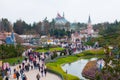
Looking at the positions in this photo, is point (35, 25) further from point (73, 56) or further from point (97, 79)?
point (97, 79)

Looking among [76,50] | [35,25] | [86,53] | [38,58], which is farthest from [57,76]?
[35,25]

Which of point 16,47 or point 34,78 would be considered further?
point 16,47

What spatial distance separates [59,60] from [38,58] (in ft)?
11.3

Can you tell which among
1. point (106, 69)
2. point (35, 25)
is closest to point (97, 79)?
point (106, 69)

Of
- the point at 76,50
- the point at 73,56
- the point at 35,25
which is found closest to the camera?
the point at 73,56

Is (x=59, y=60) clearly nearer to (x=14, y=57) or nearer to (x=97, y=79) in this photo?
(x=14, y=57)

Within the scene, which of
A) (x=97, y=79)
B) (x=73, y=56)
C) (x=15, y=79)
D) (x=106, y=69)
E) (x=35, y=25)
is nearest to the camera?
(x=97, y=79)

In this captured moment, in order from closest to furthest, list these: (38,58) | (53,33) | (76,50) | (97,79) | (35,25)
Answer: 1. (97,79)
2. (38,58)
3. (76,50)
4. (53,33)
5. (35,25)

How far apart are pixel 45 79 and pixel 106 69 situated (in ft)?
27.0

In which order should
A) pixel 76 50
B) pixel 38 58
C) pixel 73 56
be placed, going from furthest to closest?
pixel 76 50 → pixel 73 56 → pixel 38 58

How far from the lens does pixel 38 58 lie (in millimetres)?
53188

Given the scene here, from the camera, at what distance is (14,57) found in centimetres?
5416

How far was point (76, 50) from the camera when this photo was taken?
237ft

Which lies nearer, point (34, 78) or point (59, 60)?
point (34, 78)
